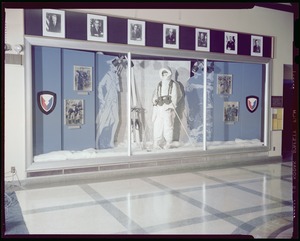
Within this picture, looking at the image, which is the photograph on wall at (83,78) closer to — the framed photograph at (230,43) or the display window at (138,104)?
the display window at (138,104)

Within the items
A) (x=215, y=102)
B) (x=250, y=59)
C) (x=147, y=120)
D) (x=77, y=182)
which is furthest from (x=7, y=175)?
(x=250, y=59)

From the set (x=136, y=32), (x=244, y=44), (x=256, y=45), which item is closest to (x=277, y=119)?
(x=256, y=45)

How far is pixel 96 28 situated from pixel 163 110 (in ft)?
6.76

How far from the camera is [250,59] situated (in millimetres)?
7102

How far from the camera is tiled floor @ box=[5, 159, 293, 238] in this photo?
3314mm

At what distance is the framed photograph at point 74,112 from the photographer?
18.2ft

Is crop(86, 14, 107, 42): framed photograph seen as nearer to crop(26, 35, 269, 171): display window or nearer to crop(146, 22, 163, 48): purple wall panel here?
crop(26, 35, 269, 171): display window

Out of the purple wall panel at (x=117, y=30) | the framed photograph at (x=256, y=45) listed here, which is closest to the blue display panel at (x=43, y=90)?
the purple wall panel at (x=117, y=30)

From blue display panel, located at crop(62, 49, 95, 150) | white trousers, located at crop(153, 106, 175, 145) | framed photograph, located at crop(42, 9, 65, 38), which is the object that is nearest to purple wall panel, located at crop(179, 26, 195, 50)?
white trousers, located at crop(153, 106, 175, 145)

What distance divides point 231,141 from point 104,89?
3188 mm

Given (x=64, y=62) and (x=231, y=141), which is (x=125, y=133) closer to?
(x=64, y=62)

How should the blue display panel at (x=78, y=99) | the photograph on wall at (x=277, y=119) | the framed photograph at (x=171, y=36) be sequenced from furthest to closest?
the photograph on wall at (x=277, y=119) < the framed photograph at (x=171, y=36) < the blue display panel at (x=78, y=99)

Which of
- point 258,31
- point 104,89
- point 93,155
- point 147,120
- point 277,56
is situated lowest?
point 93,155

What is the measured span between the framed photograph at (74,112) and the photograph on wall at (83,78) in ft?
0.83
